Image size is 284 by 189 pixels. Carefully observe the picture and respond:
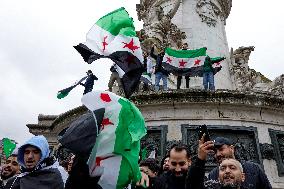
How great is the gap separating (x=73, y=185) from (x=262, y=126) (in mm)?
9330

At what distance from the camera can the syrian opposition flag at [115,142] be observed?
3584mm

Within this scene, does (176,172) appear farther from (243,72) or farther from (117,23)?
(243,72)

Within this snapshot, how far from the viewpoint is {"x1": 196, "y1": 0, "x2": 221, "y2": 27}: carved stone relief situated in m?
19.8

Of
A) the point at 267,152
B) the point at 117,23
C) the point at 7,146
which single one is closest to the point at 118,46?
the point at 117,23

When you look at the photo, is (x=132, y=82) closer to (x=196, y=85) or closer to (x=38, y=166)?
(x=38, y=166)

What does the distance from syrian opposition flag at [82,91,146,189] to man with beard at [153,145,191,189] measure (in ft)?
3.37

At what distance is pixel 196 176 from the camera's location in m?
4.23

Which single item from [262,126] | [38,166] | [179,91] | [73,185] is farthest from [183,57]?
[73,185]

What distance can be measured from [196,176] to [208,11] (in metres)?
17.0

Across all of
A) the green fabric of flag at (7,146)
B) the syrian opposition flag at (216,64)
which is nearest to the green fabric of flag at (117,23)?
the green fabric of flag at (7,146)

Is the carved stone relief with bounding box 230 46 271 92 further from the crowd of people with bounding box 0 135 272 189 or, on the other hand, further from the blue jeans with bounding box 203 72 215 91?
the crowd of people with bounding box 0 135 272 189

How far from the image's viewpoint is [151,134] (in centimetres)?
1116

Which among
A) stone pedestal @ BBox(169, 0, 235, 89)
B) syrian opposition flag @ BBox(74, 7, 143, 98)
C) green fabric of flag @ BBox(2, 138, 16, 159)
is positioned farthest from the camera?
stone pedestal @ BBox(169, 0, 235, 89)

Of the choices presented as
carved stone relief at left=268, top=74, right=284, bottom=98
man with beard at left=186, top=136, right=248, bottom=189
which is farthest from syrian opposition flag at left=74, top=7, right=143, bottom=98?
carved stone relief at left=268, top=74, right=284, bottom=98
